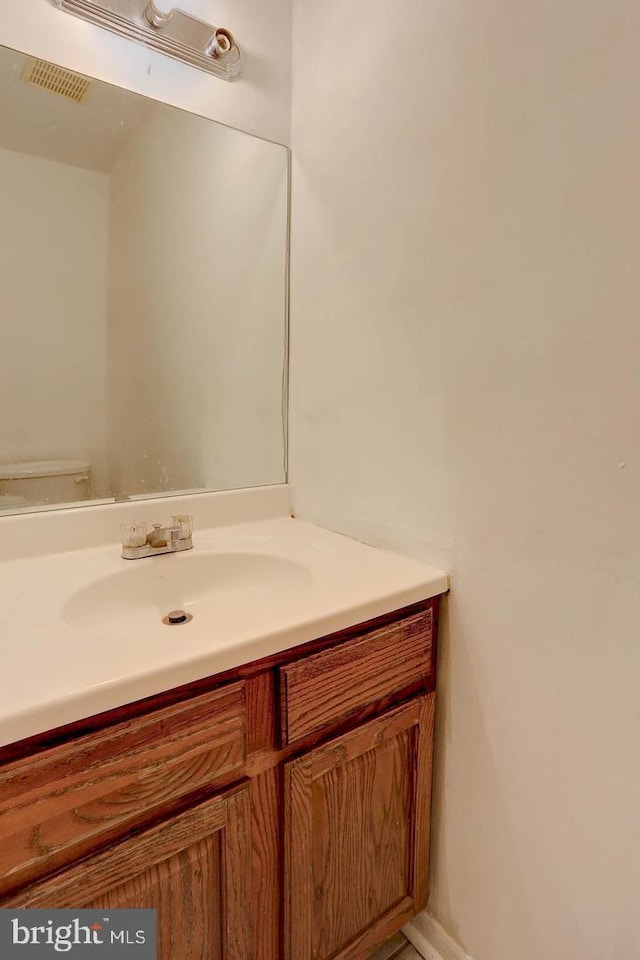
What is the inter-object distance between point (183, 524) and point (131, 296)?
0.55 m

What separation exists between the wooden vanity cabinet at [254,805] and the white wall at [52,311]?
66 cm

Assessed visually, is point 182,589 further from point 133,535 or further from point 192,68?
Result: point 192,68

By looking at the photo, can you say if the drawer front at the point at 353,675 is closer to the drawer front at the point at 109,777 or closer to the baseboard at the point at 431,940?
the drawer front at the point at 109,777

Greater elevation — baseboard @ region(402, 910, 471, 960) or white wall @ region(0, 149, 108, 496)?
white wall @ region(0, 149, 108, 496)

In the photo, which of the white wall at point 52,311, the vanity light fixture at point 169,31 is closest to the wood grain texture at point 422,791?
the white wall at point 52,311

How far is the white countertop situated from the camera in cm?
58

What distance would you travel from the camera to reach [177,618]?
954 millimetres

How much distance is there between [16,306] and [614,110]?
3.57 feet

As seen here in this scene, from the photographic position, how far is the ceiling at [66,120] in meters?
0.99

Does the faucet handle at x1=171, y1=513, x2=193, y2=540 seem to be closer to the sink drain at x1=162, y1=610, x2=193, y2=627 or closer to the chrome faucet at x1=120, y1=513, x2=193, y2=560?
the chrome faucet at x1=120, y1=513, x2=193, y2=560

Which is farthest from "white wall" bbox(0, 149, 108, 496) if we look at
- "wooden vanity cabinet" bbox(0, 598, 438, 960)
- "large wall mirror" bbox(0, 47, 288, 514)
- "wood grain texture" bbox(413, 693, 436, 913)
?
"wood grain texture" bbox(413, 693, 436, 913)

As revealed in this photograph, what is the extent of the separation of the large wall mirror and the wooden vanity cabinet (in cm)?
63

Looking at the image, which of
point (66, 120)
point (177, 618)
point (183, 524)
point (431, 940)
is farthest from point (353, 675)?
point (66, 120)

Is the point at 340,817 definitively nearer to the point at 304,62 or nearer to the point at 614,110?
the point at 614,110
